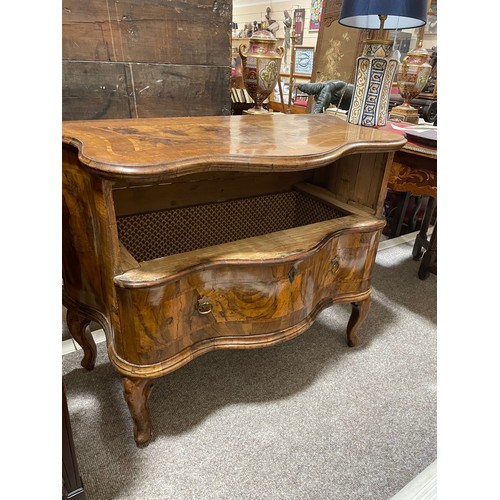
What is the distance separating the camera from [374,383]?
1455 millimetres

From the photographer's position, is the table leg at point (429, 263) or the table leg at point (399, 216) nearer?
the table leg at point (429, 263)

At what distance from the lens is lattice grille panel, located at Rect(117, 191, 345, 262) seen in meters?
1.39

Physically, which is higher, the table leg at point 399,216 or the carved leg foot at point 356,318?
the table leg at point 399,216

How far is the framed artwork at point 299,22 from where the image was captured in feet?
14.3

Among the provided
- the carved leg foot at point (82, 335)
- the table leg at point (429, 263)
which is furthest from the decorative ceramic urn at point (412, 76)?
the carved leg foot at point (82, 335)

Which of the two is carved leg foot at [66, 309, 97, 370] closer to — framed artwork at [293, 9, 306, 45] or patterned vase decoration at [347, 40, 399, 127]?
patterned vase decoration at [347, 40, 399, 127]

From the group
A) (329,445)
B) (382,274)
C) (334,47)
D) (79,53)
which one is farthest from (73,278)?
(334,47)

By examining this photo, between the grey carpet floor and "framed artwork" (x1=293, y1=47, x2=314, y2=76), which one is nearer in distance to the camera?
the grey carpet floor

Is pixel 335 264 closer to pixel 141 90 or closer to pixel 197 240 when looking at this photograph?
pixel 197 240

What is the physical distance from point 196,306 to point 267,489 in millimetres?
569

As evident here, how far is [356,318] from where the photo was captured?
152 centimetres

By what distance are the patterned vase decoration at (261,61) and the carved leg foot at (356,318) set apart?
3.07 feet

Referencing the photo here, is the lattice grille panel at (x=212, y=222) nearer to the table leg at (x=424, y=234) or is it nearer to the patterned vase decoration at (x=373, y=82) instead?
the patterned vase decoration at (x=373, y=82)

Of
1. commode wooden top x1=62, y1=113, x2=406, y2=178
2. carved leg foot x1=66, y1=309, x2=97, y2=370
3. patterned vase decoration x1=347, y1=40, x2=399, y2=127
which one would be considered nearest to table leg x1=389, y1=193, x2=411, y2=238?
patterned vase decoration x1=347, y1=40, x2=399, y2=127
